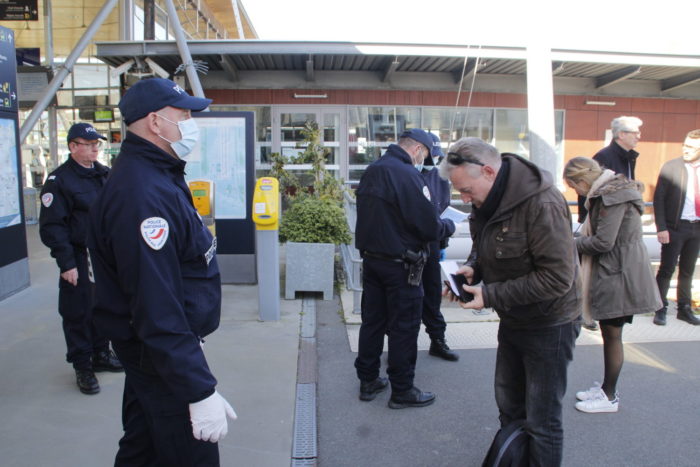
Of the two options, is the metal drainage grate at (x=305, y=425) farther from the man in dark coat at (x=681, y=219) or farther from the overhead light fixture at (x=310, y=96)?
the overhead light fixture at (x=310, y=96)

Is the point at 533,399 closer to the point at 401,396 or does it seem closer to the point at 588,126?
the point at 401,396

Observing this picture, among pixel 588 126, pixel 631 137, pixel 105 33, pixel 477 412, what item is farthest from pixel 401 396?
pixel 105 33

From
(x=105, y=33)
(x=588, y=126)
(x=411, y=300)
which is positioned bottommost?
(x=411, y=300)

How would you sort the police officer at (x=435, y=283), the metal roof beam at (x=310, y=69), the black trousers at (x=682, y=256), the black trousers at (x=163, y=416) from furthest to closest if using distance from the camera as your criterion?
the metal roof beam at (x=310, y=69)
the black trousers at (x=682, y=256)
the police officer at (x=435, y=283)
the black trousers at (x=163, y=416)

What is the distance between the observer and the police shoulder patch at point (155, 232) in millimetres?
1810

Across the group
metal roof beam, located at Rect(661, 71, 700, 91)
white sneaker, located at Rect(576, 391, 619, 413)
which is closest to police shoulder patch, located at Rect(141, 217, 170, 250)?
white sneaker, located at Rect(576, 391, 619, 413)

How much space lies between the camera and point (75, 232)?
3961 millimetres

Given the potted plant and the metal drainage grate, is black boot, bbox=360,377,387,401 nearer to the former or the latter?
the metal drainage grate

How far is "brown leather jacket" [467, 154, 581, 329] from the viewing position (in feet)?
7.73

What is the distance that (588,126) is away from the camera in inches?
504

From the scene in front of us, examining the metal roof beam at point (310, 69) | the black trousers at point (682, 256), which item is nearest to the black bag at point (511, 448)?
the black trousers at point (682, 256)

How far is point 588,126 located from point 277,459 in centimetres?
1212

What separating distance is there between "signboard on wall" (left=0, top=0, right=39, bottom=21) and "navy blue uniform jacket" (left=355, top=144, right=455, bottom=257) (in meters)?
11.2

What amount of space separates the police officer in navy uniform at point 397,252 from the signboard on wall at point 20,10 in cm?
1120
